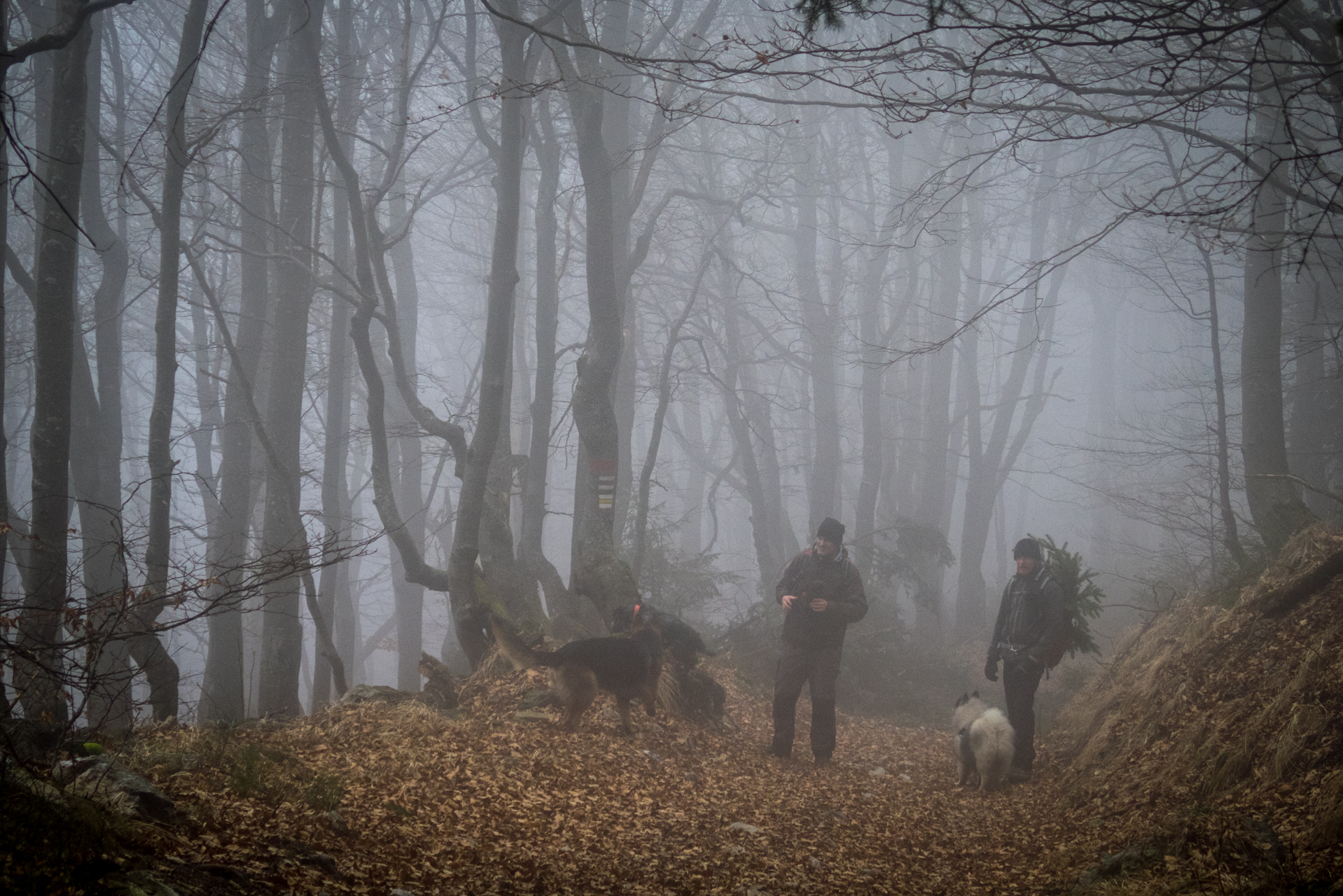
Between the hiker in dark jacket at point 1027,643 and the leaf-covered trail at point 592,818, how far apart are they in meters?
0.37

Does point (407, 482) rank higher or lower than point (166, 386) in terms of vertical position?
lower

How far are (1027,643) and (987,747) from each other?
1101 mm

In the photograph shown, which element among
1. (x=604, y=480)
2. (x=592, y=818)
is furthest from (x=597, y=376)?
(x=592, y=818)

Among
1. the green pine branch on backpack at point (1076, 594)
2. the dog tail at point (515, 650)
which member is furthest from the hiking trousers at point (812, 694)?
the green pine branch on backpack at point (1076, 594)

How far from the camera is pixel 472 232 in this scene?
2539 cm

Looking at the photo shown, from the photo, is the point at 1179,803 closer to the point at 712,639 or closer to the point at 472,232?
the point at 712,639

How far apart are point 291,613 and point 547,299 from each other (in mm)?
5434

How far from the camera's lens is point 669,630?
7449 millimetres

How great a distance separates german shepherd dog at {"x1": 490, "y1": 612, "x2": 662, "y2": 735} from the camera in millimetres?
6129

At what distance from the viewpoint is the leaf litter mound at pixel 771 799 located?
3457mm

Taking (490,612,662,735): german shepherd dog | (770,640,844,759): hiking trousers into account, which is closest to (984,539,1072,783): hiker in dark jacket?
(770,640,844,759): hiking trousers

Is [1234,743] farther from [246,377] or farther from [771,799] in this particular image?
[246,377]

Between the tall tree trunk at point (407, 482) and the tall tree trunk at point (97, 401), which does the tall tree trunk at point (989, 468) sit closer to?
the tall tree trunk at point (407, 482)

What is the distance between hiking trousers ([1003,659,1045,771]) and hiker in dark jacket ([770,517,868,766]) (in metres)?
1.47
